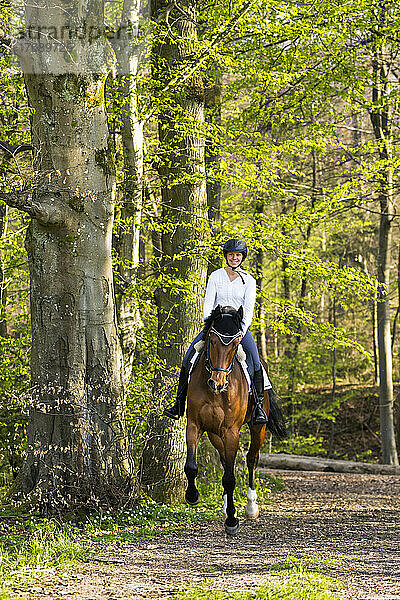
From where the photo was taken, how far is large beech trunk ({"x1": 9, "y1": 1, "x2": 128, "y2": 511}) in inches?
376

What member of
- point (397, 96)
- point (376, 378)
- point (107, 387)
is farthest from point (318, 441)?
point (107, 387)

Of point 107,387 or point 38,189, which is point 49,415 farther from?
point 38,189

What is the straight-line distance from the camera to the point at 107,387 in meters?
9.92

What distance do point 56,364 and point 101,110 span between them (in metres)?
3.58

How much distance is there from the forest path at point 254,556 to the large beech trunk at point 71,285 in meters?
1.70

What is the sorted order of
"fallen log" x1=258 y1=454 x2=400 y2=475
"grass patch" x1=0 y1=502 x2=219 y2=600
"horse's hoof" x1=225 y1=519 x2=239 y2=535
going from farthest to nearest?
"fallen log" x1=258 y1=454 x2=400 y2=475, "horse's hoof" x1=225 y1=519 x2=239 y2=535, "grass patch" x1=0 y1=502 x2=219 y2=600

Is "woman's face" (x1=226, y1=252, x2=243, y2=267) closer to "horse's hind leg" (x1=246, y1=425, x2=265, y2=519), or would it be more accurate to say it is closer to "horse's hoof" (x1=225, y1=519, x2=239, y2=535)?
"horse's hind leg" (x1=246, y1=425, x2=265, y2=519)

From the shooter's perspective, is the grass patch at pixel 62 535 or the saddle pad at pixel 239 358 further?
the saddle pad at pixel 239 358

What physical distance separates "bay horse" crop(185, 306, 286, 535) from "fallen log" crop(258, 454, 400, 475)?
1155 centimetres

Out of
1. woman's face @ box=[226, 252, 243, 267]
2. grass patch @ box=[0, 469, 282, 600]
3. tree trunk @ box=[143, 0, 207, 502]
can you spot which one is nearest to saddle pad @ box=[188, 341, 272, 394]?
woman's face @ box=[226, 252, 243, 267]

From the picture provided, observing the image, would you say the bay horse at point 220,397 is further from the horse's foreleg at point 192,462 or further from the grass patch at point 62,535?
the grass patch at point 62,535

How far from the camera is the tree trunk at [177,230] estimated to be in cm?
1195

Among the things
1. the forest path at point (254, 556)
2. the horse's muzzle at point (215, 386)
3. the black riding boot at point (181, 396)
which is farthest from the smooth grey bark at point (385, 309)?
the horse's muzzle at point (215, 386)

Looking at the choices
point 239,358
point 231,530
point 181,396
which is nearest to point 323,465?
point 231,530
